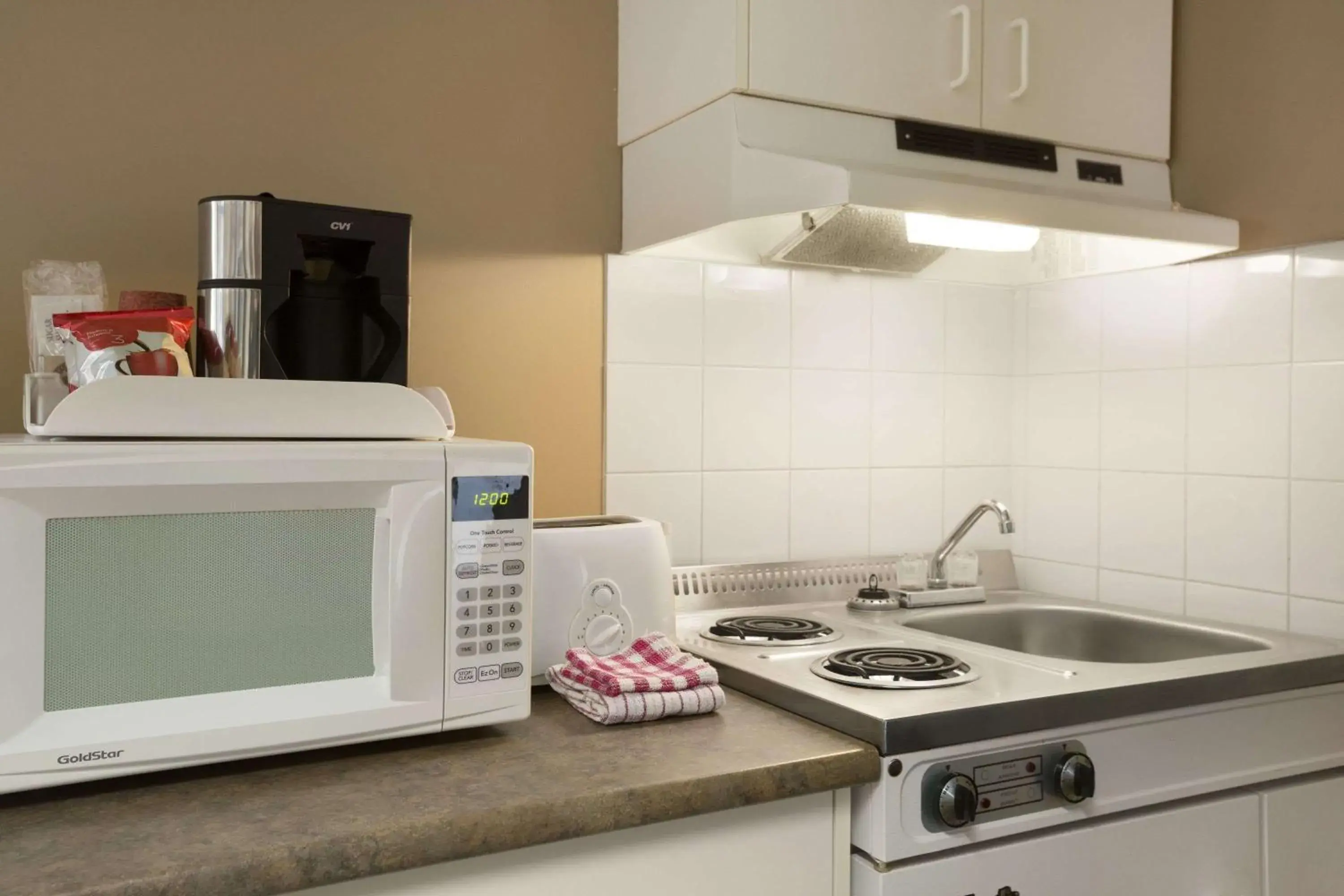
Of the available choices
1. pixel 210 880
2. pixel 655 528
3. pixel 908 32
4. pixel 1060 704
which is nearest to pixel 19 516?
pixel 210 880

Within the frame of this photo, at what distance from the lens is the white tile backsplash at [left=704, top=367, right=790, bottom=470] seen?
5.98 ft

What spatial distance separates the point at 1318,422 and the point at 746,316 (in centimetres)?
91

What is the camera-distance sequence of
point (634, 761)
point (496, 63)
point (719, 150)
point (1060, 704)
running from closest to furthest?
point (634, 761), point (1060, 704), point (719, 150), point (496, 63)

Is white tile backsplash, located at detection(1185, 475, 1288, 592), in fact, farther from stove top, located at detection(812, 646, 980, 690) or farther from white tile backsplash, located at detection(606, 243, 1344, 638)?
stove top, located at detection(812, 646, 980, 690)

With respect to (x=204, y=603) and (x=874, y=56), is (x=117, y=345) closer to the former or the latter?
(x=204, y=603)

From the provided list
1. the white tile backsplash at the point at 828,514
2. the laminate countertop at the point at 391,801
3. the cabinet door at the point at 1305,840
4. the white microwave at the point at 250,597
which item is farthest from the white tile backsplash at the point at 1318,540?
the white microwave at the point at 250,597

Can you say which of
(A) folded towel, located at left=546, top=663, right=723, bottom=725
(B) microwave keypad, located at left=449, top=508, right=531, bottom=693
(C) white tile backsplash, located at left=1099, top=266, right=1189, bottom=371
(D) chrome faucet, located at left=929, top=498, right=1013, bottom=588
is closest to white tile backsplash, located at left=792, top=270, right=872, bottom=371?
(D) chrome faucet, located at left=929, top=498, right=1013, bottom=588

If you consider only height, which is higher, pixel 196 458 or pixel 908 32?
pixel 908 32

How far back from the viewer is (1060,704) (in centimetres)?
124

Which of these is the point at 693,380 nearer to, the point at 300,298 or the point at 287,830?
the point at 300,298

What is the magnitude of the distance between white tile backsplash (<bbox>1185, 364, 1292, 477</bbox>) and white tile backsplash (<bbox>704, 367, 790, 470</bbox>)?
0.69m

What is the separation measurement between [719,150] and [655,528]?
0.52 metres

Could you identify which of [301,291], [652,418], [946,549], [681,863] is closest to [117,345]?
[301,291]

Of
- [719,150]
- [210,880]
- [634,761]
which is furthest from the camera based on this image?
[719,150]
